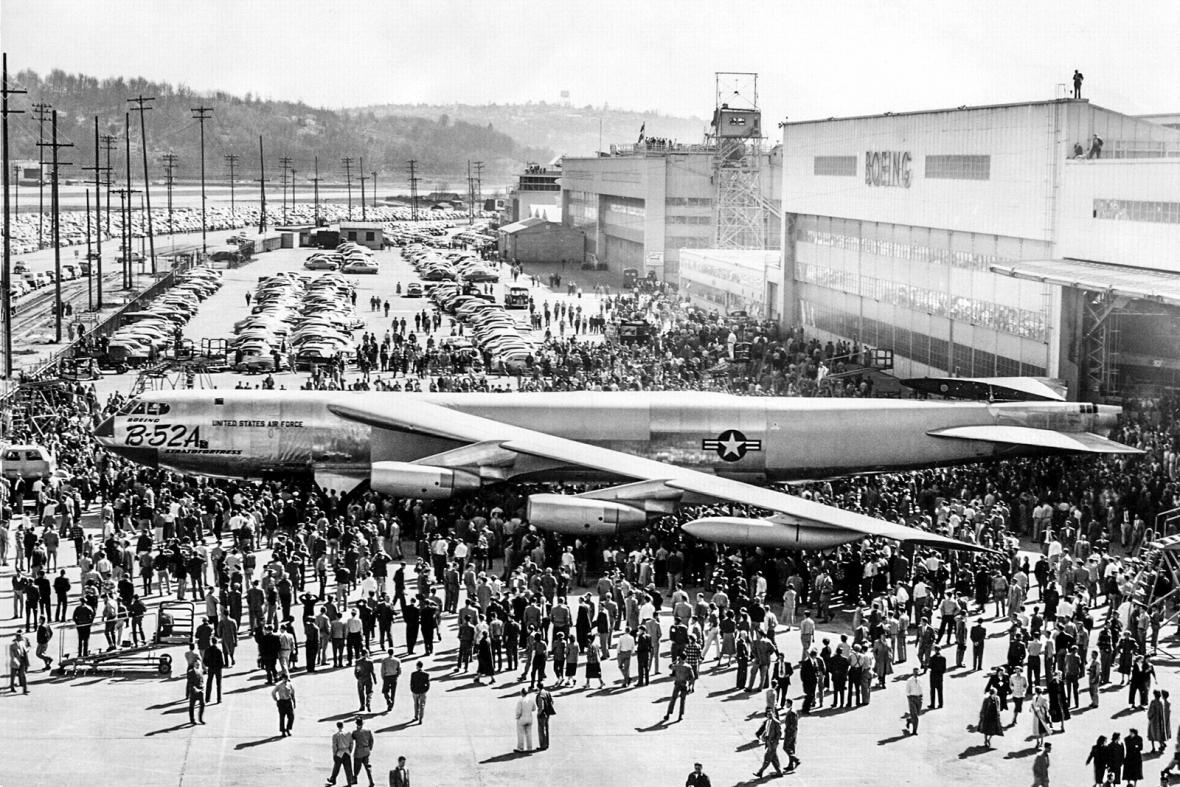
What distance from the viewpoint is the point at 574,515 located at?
117 feet

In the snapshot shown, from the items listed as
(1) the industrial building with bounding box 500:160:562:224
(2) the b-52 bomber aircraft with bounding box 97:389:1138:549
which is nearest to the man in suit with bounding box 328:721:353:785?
(2) the b-52 bomber aircraft with bounding box 97:389:1138:549

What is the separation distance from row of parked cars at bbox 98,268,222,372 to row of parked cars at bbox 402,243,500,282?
57.4 feet

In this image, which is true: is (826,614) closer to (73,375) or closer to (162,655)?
(162,655)

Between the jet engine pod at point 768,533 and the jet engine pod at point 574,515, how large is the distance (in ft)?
6.80

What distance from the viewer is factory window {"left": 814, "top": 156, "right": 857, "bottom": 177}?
66.1 m

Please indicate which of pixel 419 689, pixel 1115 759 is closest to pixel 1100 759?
pixel 1115 759

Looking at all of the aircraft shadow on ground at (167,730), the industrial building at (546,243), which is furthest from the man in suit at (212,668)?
the industrial building at (546,243)

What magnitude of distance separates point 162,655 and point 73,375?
38.1 meters

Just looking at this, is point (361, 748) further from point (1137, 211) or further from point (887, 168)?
point (887, 168)

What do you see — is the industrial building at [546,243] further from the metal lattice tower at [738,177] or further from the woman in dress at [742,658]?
the woman in dress at [742,658]

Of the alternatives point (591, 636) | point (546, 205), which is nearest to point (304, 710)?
point (591, 636)

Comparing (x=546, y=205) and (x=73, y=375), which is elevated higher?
(x=546, y=205)

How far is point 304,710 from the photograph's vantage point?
25219mm

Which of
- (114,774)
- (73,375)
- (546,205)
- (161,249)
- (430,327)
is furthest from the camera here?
(546,205)
